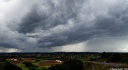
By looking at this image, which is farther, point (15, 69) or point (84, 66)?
point (15, 69)

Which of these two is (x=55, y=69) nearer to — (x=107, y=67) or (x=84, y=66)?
(x=84, y=66)

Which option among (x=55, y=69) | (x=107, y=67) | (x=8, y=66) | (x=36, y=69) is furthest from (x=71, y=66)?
(x=107, y=67)

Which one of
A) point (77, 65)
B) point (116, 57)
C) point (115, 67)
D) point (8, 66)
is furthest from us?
point (116, 57)

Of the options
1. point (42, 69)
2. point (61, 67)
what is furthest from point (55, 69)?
point (42, 69)

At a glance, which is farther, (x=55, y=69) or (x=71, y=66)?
(x=71, y=66)

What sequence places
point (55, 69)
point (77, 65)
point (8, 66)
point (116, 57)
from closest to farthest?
point (55, 69) → point (77, 65) → point (8, 66) → point (116, 57)

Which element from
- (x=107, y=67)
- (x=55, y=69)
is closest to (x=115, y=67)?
(x=107, y=67)

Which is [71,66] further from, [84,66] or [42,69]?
[42,69]

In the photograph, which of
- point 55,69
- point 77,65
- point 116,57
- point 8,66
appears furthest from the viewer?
point 116,57
